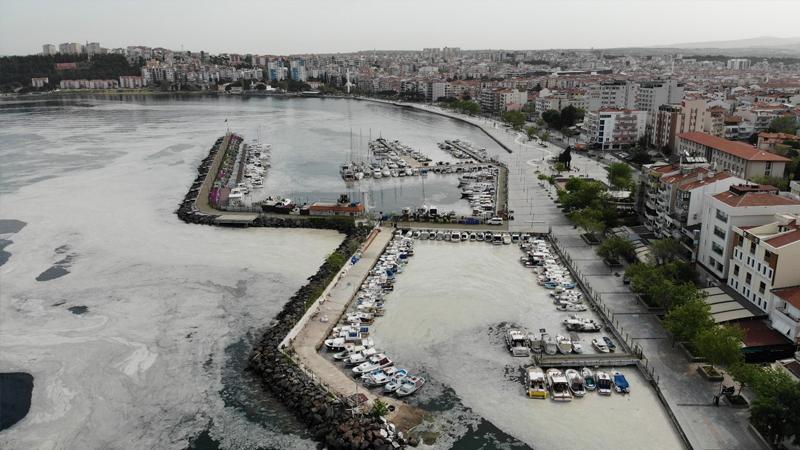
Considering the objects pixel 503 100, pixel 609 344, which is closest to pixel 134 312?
pixel 609 344

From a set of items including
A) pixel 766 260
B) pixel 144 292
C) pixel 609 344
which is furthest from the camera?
pixel 144 292

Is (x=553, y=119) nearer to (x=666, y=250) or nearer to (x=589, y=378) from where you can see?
(x=666, y=250)

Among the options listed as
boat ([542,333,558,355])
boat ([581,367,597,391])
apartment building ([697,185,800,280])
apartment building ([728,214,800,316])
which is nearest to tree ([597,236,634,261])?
apartment building ([697,185,800,280])

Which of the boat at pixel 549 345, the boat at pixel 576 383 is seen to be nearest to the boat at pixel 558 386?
the boat at pixel 576 383

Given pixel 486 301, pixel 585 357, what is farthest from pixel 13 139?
pixel 585 357

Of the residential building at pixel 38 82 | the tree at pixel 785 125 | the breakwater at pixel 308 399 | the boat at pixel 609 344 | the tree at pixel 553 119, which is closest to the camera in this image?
the breakwater at pixel 308 399

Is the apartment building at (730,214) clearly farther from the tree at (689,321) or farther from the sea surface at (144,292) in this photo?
the sea surface at (144,292)

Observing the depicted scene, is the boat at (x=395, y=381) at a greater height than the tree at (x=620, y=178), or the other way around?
the tree at (x=620, y=178)
